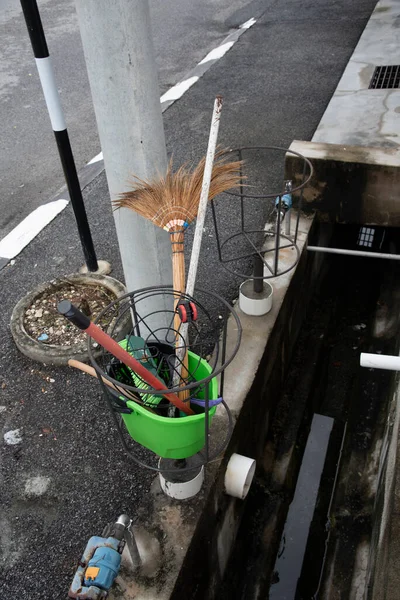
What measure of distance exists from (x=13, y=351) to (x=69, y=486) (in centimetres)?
112

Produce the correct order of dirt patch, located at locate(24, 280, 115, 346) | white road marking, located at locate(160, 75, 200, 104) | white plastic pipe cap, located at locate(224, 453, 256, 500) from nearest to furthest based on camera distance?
white plastic pipe cap, located at locate(224, 453, 256, 500) → dirt patch, located at locate(24, 280, 115, 346) → white road marking, located at locate(160, 75, 200, 104)

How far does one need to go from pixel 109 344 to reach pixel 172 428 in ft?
1.44

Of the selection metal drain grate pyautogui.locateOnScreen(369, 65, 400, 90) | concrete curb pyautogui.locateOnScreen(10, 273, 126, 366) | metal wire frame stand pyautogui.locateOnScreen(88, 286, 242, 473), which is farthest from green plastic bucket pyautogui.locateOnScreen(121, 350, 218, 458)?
metal drain grate pyautogui.locateOnScreen(369, 65, 400, 90)

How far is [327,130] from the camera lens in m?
4.86

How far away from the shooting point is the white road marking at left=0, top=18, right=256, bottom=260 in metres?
3.14

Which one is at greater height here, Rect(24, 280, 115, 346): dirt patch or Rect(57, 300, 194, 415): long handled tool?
Rect(57, 300, 194, 415): long handled tool

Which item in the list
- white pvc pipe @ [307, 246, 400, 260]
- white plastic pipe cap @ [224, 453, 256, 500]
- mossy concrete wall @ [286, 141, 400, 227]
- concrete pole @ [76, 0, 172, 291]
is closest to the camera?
concrete pole @ [76, 0, 172, 291]

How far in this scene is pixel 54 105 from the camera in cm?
319

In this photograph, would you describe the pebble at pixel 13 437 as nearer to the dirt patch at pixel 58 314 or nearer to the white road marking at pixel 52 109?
the dirt patch at pixel 58 314

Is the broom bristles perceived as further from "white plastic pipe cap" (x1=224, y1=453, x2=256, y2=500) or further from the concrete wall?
the concrete wall

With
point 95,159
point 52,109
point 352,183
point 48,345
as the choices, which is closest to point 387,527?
point 48,345

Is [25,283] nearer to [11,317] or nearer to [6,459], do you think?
[11,317]

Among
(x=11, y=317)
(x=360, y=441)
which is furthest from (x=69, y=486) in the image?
(x=360, y=441)

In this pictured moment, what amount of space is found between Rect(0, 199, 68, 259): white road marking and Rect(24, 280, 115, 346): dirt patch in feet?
2.62
